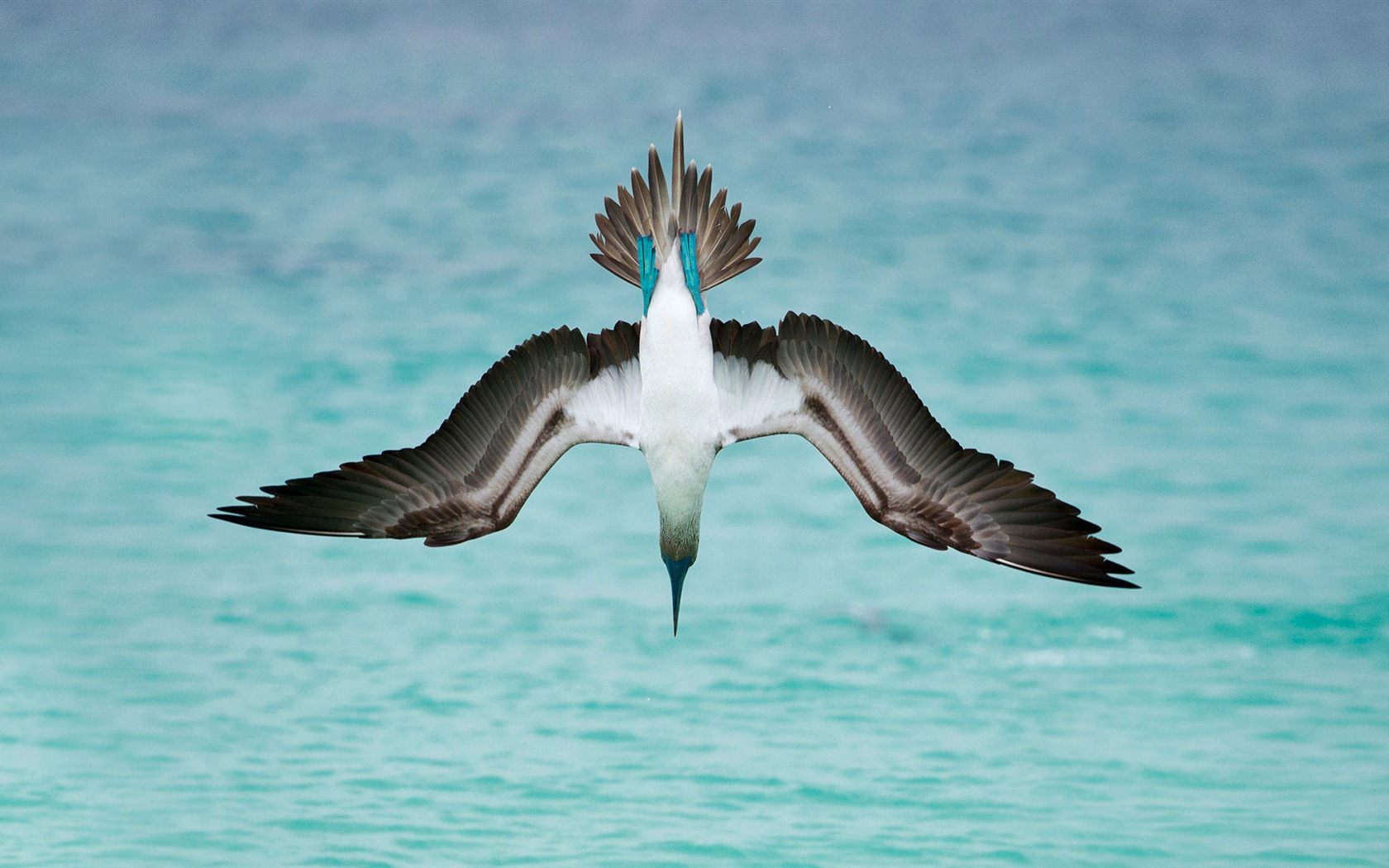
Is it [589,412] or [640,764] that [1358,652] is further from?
[589,412]

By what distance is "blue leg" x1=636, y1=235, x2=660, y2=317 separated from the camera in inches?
221

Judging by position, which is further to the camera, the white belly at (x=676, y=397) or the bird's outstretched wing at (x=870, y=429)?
the white belly at (x=676, y=397)

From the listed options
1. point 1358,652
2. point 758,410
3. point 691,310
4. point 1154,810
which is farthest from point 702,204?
point 1358,652

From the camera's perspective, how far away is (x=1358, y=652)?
9461 millimetres

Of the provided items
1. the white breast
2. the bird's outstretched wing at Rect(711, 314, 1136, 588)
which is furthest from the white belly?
the bird's outstretched wing at Rect(711, 314, 1136, 588)

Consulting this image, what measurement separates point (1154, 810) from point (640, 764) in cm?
241

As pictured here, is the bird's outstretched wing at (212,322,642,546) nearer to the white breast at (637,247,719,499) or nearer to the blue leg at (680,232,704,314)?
the white breast at (637,247,719,499)

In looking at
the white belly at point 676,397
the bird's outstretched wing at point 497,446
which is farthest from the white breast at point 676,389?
the bird's outstretched wing at point 497,446

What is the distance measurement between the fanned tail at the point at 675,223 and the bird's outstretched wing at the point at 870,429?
0.76 ft

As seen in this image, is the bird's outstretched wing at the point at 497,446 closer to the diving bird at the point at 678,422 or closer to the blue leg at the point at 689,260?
the diving bird at the point at 678,422

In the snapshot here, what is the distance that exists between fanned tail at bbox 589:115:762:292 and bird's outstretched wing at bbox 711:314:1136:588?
0.23 meters

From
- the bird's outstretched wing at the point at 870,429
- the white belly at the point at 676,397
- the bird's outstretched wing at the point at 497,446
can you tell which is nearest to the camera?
the bird's outstretched wing at the point at 870,429

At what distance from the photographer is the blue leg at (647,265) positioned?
561 cm

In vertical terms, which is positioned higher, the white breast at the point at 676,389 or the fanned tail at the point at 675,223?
the fanned tail at the point at 675,223
